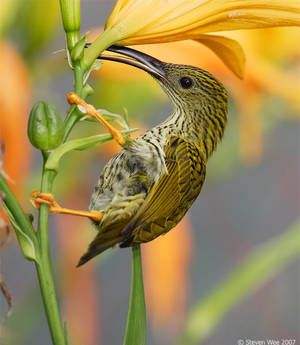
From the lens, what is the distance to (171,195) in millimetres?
305

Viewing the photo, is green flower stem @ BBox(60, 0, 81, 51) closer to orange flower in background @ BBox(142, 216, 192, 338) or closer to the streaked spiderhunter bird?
the streaked spiderhunter bird

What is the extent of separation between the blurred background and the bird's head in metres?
0.03

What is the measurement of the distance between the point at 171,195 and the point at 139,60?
0.27 feet

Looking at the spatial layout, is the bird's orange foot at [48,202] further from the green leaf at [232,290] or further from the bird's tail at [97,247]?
the green leaf at [232,290]

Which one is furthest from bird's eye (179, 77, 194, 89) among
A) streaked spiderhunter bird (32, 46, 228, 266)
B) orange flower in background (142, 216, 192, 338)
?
orange flower in background (142, 216, 192, 338)

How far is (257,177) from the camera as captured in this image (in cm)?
96

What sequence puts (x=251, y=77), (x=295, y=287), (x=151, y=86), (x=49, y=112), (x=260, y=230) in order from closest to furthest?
(x=49, y=112) → (x=251, y=77) → (x=151, y=86) → (x=295, y=287) → (x=260, y=230)

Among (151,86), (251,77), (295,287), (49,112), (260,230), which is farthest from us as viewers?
(260,230)

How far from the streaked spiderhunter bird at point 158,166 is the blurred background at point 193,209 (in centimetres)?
3

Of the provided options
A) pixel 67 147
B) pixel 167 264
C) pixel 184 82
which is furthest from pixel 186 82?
pixel 167 264

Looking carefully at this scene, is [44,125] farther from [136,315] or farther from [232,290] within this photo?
[232,290]

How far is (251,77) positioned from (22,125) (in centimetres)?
18

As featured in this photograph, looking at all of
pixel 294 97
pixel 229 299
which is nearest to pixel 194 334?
pixel 229 299

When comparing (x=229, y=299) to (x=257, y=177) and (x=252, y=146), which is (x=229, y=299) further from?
(x=257, y=177)
